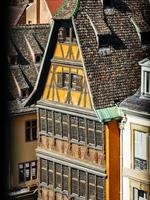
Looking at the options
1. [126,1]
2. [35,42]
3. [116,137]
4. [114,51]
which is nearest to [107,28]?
[114,51]

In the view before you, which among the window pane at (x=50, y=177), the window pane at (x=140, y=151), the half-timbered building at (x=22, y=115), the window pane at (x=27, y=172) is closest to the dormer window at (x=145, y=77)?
the window pane at (x=140, y=151)

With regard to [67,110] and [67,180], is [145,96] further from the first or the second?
[67,180]

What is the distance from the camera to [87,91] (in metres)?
10.2

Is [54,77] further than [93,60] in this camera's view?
Yes

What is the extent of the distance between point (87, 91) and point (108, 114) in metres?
0.68

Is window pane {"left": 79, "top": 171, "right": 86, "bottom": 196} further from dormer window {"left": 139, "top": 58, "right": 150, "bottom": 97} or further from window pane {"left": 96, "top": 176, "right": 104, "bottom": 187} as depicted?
dormer window {"left": 139, "top": 58, "right": 150, "bottom": 97}

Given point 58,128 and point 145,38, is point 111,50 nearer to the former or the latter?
point 145,38

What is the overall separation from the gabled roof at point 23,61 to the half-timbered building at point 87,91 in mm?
Answer: 1756

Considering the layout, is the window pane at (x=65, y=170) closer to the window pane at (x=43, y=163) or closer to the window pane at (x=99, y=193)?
the window pane at (x=43, y=163)

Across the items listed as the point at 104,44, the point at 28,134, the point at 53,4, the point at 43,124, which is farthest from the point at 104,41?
the point at 53,4

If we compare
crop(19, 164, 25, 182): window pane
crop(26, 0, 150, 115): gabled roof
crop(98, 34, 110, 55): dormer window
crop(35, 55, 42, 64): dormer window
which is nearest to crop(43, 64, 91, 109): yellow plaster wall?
crop(26, 0, 150, 115): gabled roof

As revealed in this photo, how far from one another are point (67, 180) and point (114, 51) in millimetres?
2701

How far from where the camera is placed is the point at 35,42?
14289 millimetres

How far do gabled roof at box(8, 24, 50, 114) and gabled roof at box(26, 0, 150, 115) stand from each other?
181 centimetres
